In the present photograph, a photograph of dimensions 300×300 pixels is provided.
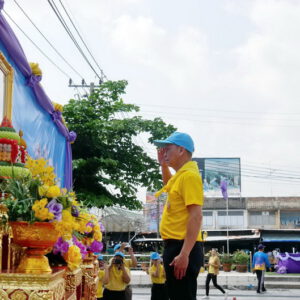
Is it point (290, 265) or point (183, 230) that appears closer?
point (183, 230)

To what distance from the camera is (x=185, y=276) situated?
345 cm

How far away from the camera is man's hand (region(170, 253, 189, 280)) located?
3.33 m

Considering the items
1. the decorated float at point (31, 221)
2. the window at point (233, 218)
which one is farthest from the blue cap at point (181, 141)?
the window at point (233, 218)

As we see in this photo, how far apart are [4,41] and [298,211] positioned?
47757 millimetres

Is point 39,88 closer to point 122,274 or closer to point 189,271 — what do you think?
point 122,274

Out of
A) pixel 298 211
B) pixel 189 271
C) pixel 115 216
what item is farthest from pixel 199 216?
pixel 298 211

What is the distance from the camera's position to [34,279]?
2904mm

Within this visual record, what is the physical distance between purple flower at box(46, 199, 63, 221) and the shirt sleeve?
0.81m

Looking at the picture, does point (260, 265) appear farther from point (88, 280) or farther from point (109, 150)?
point (88, 280)

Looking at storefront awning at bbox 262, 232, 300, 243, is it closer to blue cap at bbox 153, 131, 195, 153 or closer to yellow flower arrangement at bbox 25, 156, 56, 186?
blue cap at bbox 153, 131, 195, 153

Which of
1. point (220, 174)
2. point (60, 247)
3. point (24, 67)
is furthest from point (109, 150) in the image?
point (220, 174)

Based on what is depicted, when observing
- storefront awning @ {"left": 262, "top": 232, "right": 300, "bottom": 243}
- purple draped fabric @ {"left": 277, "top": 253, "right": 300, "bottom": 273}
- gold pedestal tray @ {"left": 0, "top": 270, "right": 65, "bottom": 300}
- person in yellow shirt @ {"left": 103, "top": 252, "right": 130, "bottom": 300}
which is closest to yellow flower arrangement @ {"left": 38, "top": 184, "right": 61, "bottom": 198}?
gold pedestal tray @ {"left": 0, "top": 270, "right": 65, "bottom": 300}

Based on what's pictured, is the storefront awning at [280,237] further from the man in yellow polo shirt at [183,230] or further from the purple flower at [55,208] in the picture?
the purple flower at [55,208]

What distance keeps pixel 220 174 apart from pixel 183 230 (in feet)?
177
